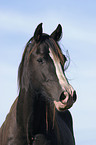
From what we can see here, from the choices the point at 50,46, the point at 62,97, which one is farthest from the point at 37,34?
the point at 62,97

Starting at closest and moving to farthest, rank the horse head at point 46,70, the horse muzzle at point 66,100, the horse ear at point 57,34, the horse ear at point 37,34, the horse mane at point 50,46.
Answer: the horse muzzle at point 66,100 < the horse head at point 46,70 < the horse mane at point 50,46 < the horse ear at point 37,34 < the horse ear at point 57,34

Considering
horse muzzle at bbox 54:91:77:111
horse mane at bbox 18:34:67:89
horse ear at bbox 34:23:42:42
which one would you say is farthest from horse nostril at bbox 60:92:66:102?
horse ear at bbox 34:23:42:42

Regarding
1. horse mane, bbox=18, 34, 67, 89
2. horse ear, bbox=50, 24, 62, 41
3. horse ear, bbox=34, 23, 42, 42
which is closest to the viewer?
horse mane, bbox=18, 34, 67, 89

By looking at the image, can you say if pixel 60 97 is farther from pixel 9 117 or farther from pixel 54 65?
pixel 9 117

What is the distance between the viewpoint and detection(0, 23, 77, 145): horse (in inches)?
217

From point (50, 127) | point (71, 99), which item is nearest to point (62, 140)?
point (50, 127)

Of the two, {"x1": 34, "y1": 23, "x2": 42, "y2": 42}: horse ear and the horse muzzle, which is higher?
{"x1": 34, "y1": 23, "x2": 42, "y2": 42}: horse ear

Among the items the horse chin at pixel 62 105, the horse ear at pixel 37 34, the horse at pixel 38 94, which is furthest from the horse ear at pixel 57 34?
the horse chin at pixel 62 105

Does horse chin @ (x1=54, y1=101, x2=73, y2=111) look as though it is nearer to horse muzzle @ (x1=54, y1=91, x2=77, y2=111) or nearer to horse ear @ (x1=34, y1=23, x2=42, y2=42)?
horse muzzle @ (x1=54, y1=91, x2=77, y2=111)

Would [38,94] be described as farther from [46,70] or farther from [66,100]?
[66,100]

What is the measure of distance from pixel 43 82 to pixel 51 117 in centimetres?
73

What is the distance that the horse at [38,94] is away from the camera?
18.0 ft

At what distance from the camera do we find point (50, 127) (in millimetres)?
5820

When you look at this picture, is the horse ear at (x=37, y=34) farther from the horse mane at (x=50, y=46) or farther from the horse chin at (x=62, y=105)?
the horse chin at (x=62, y=105)
